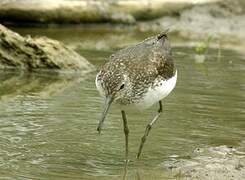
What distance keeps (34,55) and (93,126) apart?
391 cm

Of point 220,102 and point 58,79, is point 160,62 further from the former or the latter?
point 58,79

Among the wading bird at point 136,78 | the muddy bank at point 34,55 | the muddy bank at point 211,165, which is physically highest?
the wading bird at point 136,78

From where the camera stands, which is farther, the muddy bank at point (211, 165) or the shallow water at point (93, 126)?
the shallow water at point (93, 126)

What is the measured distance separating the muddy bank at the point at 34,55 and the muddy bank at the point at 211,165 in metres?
4.83

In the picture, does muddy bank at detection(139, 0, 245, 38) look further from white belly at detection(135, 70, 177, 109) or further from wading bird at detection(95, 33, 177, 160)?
white belly at detection(135, 70, 177, 109)

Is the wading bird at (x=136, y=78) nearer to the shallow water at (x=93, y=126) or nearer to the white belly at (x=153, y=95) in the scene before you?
the white belly at (x=153, y=95)

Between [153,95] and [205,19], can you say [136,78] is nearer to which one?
[153,95]

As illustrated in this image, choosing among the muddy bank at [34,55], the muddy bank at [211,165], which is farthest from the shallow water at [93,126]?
the muddy bank at [34,55]

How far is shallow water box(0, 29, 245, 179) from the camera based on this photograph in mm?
7191

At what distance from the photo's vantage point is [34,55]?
1221 cm

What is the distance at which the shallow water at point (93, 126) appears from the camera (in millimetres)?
7191

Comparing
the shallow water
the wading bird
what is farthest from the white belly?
the shallow water

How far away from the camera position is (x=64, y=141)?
8055 mm

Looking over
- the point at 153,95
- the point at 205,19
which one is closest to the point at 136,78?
the point at 153,95
